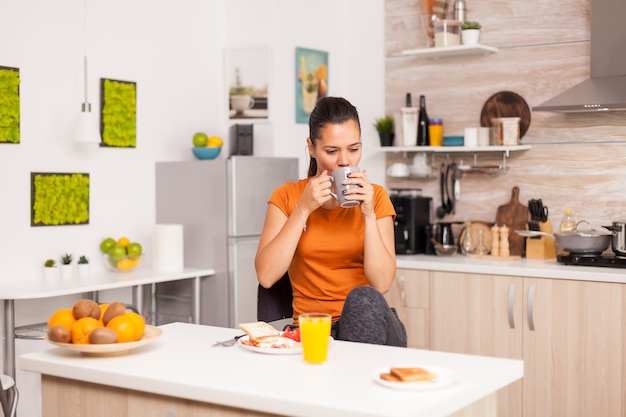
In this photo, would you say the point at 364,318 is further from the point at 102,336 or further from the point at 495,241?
the point at 495,241

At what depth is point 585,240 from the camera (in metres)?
3.94

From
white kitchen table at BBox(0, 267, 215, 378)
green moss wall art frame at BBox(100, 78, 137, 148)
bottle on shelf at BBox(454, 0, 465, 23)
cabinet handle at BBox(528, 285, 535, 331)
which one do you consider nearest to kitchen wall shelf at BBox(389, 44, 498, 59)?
bottle on shelf at BBox(454, 0, 465, 23)

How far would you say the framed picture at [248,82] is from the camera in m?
4.84

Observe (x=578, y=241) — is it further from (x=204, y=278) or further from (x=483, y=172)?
(x=204, y=278)

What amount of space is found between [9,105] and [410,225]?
2.12m

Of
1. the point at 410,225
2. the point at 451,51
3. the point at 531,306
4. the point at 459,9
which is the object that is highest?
the point at 459,9

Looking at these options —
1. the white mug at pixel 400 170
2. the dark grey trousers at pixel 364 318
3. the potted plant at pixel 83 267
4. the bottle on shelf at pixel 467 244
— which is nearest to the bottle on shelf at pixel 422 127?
the white mug at pixel 400 170

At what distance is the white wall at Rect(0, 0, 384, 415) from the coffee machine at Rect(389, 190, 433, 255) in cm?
48

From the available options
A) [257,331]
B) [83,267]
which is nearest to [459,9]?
[83,267]

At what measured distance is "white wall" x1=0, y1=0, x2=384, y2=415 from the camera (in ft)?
13.6

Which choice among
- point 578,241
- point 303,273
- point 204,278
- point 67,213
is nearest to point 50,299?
point 67,213

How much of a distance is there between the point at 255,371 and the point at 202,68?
11.3ft

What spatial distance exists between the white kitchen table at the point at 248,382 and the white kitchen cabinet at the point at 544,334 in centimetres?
193

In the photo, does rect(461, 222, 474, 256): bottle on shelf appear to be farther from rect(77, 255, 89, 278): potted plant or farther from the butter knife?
the butter knife
